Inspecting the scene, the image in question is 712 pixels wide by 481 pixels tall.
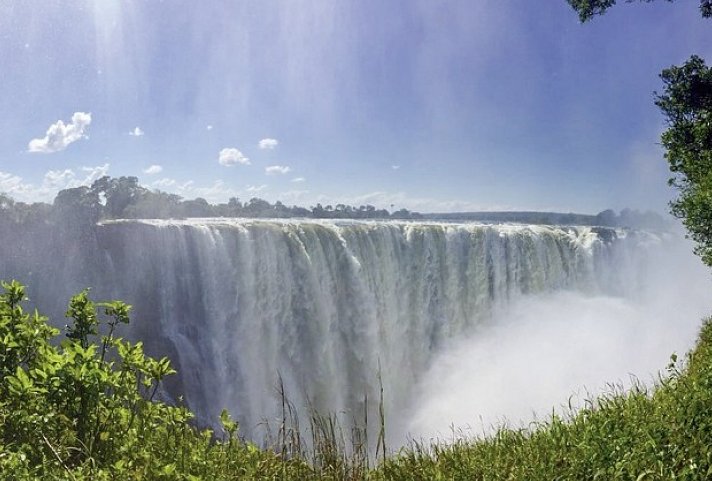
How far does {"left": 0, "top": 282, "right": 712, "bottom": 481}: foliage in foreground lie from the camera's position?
9.18ft

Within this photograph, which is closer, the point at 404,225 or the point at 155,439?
the point at 155,439

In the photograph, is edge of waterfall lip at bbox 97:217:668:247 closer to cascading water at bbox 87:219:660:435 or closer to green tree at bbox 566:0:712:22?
cascading water at bbox 87:219:660:435

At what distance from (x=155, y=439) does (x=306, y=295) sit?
1970 cm

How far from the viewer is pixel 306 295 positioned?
22891 mm

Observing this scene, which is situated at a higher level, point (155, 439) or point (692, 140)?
point (692, 140)

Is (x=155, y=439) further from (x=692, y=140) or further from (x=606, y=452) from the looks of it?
(x=692, y=140)

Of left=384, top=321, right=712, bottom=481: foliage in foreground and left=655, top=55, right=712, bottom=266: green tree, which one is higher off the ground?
left=655, top=55, right=712, bottom=266: green tree

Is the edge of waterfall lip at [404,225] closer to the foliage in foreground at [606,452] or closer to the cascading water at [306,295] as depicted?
the cascading water at [306,295]

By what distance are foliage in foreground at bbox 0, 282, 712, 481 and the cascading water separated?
18.0 metres

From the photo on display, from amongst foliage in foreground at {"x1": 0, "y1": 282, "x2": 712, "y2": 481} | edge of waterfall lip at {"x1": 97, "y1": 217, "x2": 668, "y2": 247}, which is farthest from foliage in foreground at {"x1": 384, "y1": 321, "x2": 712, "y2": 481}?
edge of waterfall lip at {"x1": 97, "y1": 217, "x2": 668, "y2": 247}

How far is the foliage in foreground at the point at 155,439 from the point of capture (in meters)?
2.80

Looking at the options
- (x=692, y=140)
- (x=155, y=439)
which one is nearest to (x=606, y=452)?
(x=155, y=439)

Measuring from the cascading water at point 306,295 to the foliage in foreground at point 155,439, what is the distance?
18.0 meters

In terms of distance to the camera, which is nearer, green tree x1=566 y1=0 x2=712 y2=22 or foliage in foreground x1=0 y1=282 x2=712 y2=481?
foliage in foreground x1=0 y1=282 x2=712 y2=481
